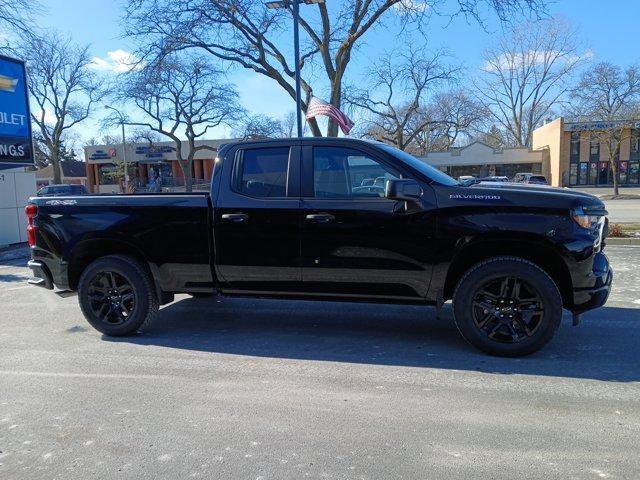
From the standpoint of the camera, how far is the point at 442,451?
9.98 feet

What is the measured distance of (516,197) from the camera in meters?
4.32

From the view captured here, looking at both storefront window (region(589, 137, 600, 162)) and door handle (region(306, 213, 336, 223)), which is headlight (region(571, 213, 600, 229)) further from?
storefront window (region(589, 137, 600, 162))

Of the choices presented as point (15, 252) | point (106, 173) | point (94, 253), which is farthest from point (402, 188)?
point (106, 173)

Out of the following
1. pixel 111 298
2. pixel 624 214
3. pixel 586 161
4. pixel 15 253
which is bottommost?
pixel 15 253

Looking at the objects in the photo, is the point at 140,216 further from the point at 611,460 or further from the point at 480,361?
the point at 611,460

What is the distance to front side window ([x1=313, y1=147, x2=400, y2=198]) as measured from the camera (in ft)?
15.5

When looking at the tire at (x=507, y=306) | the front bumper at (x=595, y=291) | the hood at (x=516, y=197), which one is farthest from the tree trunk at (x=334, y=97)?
the front bumper at (x=595, y=291)

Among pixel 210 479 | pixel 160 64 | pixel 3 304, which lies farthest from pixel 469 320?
pixel 160 64

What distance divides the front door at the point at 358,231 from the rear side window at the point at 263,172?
0.75 ft

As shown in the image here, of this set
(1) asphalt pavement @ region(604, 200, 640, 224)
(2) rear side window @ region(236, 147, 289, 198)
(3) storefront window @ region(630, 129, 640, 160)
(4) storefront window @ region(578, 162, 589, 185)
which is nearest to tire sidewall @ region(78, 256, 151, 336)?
(2) rear side window @ region(236, 147, 289, 198)

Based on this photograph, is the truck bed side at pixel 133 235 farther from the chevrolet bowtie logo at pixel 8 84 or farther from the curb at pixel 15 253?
the chevrolet bowtie logo at pixel 8 84

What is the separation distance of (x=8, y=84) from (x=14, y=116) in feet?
2.80

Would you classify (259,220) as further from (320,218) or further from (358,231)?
(358,231)

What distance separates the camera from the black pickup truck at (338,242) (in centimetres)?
436
